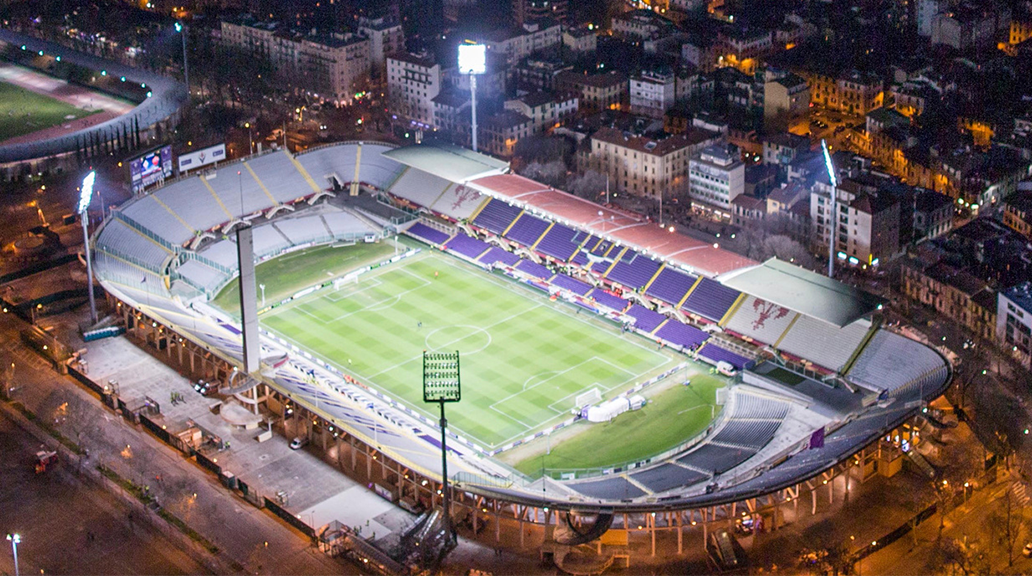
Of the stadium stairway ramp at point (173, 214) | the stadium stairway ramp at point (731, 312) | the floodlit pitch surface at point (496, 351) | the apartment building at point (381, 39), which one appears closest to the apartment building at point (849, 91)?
the apartment building at point (381, 39)

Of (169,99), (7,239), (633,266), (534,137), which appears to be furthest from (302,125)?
(633,266)

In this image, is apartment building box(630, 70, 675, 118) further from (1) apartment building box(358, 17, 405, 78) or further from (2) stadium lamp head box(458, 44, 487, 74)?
(1) apartment building box(358, 17, 405, 78)

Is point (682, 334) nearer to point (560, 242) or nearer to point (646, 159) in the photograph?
point (560, 242)

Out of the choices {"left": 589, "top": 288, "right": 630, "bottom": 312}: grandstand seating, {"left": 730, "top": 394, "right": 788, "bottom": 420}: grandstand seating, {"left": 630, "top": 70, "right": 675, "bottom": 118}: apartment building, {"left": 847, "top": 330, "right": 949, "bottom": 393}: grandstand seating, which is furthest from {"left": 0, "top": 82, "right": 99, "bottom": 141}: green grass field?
{"left": 847, "top": 330, "right": 949, "bottom": 393}: grandstand seating

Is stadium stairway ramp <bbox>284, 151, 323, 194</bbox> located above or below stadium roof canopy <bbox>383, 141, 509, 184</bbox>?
below

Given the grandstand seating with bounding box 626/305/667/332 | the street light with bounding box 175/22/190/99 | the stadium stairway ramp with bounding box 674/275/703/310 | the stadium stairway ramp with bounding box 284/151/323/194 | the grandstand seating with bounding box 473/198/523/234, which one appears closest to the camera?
the stadium stairway ramp with bounding box 674/275/703/310

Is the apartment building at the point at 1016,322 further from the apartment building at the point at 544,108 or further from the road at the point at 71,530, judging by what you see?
the road at the point at 71,530
